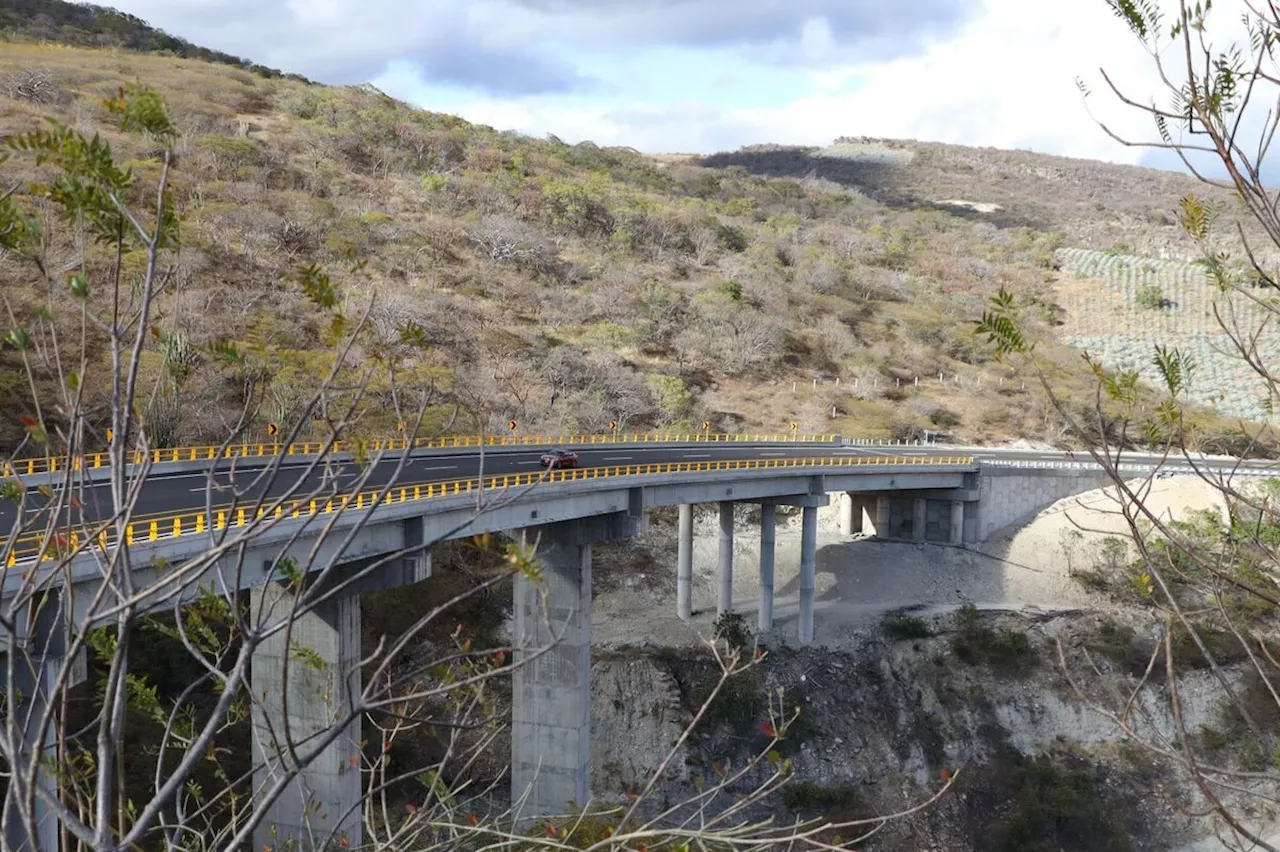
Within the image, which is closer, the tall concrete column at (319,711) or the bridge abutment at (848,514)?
the tall concrete column at (319,711)

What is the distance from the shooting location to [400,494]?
28875mm

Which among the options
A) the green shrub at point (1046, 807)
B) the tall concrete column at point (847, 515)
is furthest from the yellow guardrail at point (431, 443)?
the green shrub at point (1046, 807)

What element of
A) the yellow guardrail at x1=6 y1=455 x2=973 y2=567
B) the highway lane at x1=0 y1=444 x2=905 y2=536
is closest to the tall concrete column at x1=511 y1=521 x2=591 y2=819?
the yellow guardrail at x1=6 y1=455 x2=973 y2=567

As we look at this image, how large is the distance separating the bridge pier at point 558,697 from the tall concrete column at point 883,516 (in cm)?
2513

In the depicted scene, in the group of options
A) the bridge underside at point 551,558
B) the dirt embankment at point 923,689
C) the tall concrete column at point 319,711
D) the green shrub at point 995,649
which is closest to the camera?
the bridge underside at point 551,558

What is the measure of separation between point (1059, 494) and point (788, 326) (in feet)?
97.9

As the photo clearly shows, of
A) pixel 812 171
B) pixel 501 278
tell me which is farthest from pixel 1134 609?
pixel 812 171

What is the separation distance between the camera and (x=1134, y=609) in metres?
49.7

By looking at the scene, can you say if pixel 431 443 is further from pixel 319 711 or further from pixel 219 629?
pixel 319 711

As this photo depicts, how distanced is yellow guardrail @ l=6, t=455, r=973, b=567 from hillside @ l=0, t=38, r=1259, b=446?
11.6 meters

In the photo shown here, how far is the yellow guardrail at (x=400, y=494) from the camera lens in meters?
8.18

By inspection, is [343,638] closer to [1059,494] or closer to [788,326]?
[1059,494]

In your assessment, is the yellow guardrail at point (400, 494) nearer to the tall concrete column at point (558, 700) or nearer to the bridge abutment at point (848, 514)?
the tall concrete column at point (558, 700)

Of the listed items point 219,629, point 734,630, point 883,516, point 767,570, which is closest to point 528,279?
point 883,516
